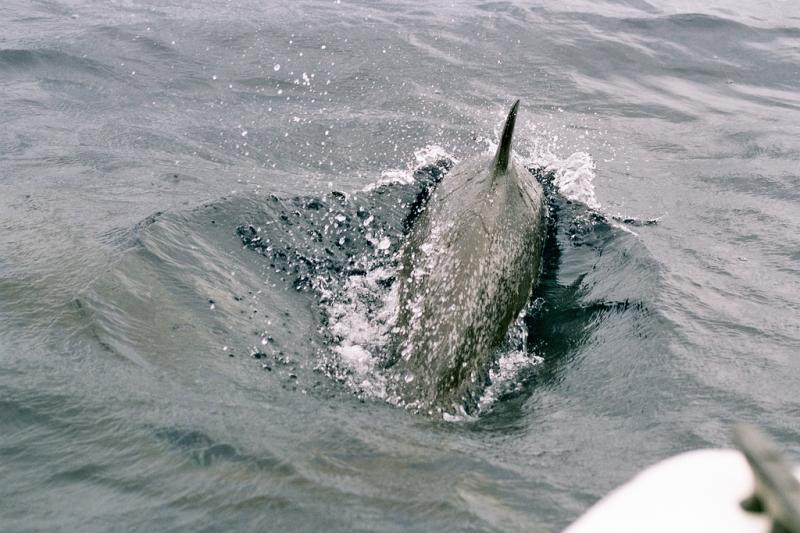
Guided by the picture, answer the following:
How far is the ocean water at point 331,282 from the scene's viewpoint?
3283 mm

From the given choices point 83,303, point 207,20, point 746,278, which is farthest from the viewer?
point 207,20

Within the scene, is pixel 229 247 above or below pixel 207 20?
below

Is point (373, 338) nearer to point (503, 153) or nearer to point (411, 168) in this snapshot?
point (503, 153)

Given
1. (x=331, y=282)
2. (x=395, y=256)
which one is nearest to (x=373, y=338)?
(x=331, y=282)

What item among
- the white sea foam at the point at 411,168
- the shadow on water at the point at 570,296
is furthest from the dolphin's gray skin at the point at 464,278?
the white sea foam at the point at 411,168

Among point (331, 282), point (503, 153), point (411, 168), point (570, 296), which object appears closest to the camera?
point (331, 282)

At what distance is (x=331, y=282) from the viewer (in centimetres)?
577

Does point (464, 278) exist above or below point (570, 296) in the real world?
above

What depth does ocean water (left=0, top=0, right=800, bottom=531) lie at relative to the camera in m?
3.28

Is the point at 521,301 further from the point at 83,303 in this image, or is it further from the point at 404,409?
the point at 83,303

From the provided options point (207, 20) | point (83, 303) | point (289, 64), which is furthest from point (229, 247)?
point (207, 20)

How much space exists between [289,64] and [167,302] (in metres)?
8.19

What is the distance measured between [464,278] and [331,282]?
1252mm

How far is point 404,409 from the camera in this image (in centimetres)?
407
